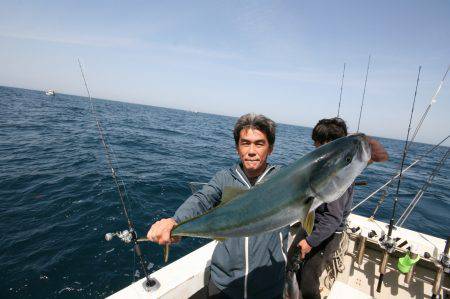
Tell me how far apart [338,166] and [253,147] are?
43.4 inches

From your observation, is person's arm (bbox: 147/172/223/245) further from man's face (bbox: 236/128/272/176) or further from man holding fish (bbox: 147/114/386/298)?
man's face (bbox: 236/128/272/176)

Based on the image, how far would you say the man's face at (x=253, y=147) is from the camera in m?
2.96

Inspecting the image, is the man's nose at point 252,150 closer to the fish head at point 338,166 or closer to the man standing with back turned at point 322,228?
the fish head at point 338,166

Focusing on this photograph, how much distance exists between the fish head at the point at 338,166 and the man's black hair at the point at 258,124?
1.02 metres

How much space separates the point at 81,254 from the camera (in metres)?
7.01

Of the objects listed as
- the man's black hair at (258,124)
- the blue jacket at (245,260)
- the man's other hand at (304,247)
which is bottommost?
the man's other hand at (304,247)

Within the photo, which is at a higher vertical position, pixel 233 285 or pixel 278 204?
pixel 278 204

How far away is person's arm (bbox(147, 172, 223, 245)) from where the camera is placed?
2414 mm

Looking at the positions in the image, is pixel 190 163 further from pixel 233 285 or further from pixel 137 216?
pixel 233 285

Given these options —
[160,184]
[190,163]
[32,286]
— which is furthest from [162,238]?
[190,163]

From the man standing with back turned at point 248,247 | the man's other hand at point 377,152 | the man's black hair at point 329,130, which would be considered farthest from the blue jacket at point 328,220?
the man's other hand at point 377,152

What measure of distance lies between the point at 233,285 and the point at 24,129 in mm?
26827

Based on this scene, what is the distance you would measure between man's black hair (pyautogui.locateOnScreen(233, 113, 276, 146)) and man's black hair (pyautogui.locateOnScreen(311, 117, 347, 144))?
134 cm

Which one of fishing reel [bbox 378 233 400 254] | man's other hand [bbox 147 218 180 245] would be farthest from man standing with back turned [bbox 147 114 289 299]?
fishing reel [bbox 378 233 400 254]
